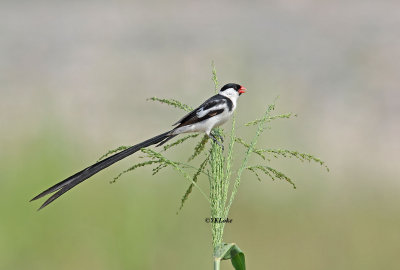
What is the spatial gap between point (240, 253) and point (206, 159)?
50cm

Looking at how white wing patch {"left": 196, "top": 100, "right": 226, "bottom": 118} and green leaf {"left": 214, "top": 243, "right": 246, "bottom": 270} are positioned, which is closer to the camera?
green leaf {"left": 214, "top": 243, "right": 246, "bottom": 270}

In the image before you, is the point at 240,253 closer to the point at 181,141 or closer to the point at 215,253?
the point at 215,253

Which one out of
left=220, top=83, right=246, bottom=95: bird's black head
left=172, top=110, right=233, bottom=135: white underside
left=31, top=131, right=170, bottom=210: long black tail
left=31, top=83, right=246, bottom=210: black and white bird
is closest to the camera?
left=31, top=131, right=170, bottom=210: long black tail

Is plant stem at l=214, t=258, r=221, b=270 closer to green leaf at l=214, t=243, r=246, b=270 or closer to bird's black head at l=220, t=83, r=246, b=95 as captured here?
green leaf at l=214, t=243, r=246, b=270

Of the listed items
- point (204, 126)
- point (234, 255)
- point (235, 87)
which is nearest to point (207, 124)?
point (204, 126)

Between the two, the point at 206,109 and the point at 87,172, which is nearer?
the point at 87,172

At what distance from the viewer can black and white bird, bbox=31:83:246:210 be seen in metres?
2.60

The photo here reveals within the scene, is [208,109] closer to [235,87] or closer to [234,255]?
[235,87]

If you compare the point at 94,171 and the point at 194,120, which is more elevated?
the point at 194,120

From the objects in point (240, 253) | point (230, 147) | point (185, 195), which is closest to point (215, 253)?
Result: point (240, 253)

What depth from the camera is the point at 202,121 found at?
2.93 m

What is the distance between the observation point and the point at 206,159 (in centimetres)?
273

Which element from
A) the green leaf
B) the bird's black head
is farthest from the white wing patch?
the green leaf

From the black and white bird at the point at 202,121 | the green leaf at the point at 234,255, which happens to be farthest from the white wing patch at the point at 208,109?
the green leaf at the point at 234,255
